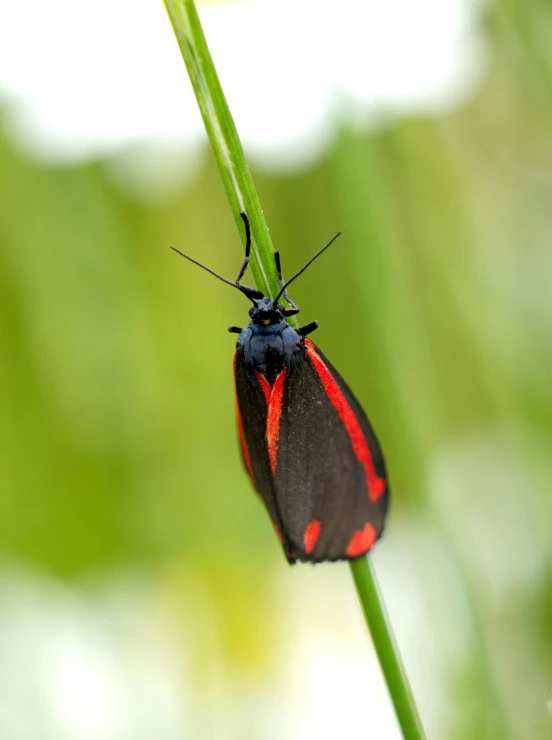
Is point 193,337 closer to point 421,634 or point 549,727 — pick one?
point 421,634

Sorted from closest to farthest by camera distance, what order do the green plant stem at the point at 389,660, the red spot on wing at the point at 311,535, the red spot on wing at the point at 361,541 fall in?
the green plant stem at the point at 389,660
the red spot on wing at the point at 361,541
the red spot on wing at the point at 311,535

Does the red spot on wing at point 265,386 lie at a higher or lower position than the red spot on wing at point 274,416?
higher

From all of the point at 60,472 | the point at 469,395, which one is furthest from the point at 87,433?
the point at 469,395

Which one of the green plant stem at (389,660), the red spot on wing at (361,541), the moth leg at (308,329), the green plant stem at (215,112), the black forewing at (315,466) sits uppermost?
the green plant stem at (215,112)

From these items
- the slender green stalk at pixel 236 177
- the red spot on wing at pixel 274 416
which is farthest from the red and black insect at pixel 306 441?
the slender green stalk at pixel 236 177

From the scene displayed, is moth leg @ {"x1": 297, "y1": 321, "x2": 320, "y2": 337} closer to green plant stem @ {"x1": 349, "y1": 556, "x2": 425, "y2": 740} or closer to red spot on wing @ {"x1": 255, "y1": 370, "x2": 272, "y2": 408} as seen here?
red spot on wing @ {"x1": 255, "y1": 370, "x2": 272, "y2": 408}

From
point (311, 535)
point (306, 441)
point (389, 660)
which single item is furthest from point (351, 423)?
point (389, 660)

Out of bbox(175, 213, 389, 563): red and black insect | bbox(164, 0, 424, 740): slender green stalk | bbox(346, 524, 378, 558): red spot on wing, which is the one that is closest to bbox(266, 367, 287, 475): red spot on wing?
bbox(175, 213, 389, 563): red and black insect

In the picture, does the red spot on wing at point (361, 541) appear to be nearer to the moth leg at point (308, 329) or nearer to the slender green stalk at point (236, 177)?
the slender green stalk at point (236, 177)
